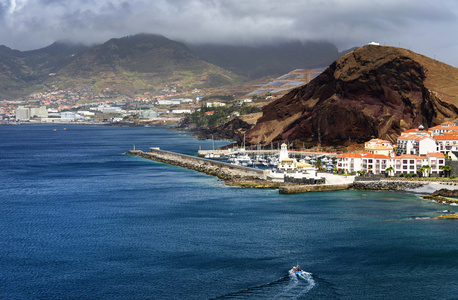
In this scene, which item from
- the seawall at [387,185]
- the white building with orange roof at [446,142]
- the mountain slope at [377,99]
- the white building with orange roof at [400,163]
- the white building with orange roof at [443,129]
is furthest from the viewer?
the mountain slope at [377,99]

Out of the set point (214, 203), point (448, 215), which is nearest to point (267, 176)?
point (214, 203)

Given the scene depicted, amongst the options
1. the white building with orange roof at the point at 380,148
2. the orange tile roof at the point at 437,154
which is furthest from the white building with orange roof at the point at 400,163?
the white building with orange roof at the point at 380,148

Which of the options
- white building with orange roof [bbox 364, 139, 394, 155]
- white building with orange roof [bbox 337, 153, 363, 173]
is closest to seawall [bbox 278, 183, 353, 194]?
white building with orange roof [bbox 337, 153, 363, 173]

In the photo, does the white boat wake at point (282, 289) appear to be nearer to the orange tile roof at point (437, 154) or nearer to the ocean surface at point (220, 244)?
the ocean surface at point (220, 244)

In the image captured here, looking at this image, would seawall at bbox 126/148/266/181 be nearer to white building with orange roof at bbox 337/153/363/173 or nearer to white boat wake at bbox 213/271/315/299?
white building with orange roof at bbox 337/153/363/173

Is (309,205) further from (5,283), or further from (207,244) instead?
(5,283)

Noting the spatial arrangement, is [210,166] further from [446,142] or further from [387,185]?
[446,142]
